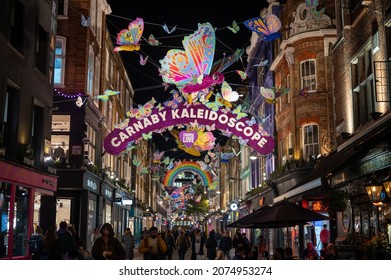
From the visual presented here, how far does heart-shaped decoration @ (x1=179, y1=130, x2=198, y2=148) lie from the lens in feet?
87.4

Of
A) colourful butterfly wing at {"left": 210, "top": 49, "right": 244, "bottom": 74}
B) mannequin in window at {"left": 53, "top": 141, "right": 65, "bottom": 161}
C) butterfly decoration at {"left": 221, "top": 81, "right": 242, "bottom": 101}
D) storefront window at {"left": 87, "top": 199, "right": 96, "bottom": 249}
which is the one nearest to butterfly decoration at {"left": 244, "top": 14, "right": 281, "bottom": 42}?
colourful butterfly wing at {"left": 210, "top": 49, "right": 244, "bottom": 74}

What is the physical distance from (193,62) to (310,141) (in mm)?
10632

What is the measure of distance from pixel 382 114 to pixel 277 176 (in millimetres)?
16929

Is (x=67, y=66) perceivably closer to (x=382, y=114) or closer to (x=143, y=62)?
(x=143, y=62)

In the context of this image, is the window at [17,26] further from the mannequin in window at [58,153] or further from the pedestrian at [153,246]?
the pedestrian at [153,246]

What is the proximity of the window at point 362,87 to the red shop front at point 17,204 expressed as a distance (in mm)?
11042

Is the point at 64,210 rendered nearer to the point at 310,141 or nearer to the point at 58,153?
A: the point at 58,153

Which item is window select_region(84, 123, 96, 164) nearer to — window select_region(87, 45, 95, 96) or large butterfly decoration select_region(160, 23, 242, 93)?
window select_region(87, 45, 95, 96)

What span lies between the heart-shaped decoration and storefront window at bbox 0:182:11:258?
35.2 feet

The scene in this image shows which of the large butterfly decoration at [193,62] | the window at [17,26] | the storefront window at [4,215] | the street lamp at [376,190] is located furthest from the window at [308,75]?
the storefront window at [4,215]

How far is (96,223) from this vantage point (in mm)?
33094

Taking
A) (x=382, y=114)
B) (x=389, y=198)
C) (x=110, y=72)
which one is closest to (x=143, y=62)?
(x=382, y=114)

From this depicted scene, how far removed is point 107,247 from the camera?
1062 centimetres

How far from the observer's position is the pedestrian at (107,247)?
10516mm
